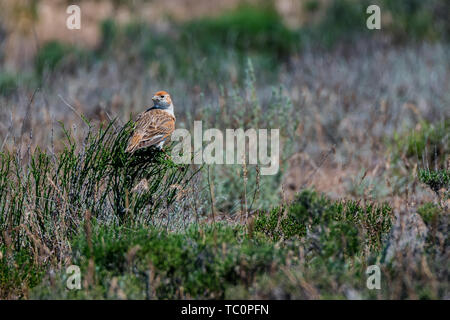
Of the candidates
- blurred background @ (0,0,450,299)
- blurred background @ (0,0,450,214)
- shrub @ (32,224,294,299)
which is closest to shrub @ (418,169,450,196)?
blurred background @ (0,0,450,299)

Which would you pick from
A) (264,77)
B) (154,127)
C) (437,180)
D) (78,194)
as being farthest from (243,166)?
(264,77)

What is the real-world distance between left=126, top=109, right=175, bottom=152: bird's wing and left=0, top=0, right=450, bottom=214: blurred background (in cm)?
46

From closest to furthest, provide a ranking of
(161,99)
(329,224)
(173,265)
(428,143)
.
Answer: (173,265)
(329,224)
(161,99)
(428,143)

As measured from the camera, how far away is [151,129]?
4207 mm

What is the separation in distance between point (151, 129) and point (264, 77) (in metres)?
5.99

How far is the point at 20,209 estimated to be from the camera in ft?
14.0

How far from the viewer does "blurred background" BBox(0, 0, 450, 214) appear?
6.18m

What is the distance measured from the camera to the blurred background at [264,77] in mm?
6184

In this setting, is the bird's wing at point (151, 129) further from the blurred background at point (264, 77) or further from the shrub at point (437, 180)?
the shrub at point (437, 180)

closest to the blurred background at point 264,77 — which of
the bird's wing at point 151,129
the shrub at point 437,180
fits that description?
the shrub at point 437,180

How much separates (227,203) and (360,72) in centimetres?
449

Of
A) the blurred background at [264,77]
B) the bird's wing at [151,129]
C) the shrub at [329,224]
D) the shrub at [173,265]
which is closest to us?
the shrub at [173,265]

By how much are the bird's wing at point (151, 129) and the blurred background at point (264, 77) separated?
18.1 inches

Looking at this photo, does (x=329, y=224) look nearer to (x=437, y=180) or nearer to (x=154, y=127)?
(x=437, y=180)
